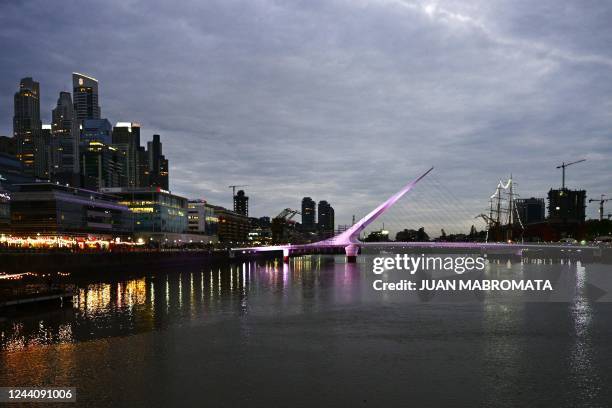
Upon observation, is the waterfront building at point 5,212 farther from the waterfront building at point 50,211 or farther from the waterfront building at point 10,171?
the waterfront building at point 10,171

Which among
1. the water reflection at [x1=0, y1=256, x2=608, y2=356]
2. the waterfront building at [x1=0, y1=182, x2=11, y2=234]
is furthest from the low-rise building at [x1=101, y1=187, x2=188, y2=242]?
the water reflection at [x1=0, y1=256, x2=608, y2=356]

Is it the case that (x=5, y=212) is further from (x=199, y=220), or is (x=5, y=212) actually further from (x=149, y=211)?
(x=199, y=220)

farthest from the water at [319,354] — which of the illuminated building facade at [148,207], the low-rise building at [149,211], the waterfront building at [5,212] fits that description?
the illuminated building facade at [148,207]

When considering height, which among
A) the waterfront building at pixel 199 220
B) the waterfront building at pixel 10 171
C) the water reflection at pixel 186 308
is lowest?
the water reflection at pixel 186 308

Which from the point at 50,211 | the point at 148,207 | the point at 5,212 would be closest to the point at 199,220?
the point at 148,207

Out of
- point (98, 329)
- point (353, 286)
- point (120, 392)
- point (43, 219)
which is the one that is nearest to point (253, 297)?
point (353, 286)

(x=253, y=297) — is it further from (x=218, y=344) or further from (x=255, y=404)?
(x=255, y=404)

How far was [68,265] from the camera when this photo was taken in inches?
2092

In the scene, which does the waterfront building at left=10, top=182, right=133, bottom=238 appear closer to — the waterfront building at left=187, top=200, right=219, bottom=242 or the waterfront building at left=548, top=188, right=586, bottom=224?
the waterfront building at left=187, top=200, right=219, bottom=242

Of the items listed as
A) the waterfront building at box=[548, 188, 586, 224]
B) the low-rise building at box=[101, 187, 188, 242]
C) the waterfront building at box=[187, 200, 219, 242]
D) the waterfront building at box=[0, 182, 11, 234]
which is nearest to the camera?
the waterfront building at box=[0, 182, 11, 234]

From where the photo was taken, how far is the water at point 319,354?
49.3 ft

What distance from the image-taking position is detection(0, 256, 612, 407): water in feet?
49.3

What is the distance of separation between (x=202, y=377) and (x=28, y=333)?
11074 millimetres

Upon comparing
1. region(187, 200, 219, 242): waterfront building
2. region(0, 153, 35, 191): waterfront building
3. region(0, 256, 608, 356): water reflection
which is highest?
region(0, 153, 35, 191): waterfront building
